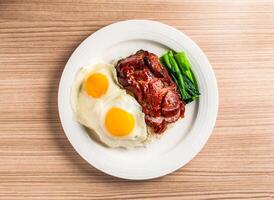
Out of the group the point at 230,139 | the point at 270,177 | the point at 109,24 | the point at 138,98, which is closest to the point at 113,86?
the point at 138,98

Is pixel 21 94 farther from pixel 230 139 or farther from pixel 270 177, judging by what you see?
pixel 270 177

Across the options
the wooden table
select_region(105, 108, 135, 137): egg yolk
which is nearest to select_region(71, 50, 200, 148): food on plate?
select_region(105, 108, 135, 137): egg yolk

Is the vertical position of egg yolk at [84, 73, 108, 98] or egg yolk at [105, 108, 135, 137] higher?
egg yolk at [84, 73, 108, 98]

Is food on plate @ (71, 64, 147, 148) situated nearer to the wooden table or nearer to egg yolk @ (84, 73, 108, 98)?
egg yolk @ (84, 73, 108, 98)

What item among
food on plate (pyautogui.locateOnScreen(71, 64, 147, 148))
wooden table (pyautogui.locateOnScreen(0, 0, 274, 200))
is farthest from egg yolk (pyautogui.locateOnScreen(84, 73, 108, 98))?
wooden table (pyautogui.locateOnScreen(0, 0, 274, 200))

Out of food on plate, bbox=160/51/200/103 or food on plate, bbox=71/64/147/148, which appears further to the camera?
food on plate, bbox=160/51/200/103

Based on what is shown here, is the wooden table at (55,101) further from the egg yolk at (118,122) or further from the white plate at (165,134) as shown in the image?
the egg yolk at (118,122)
